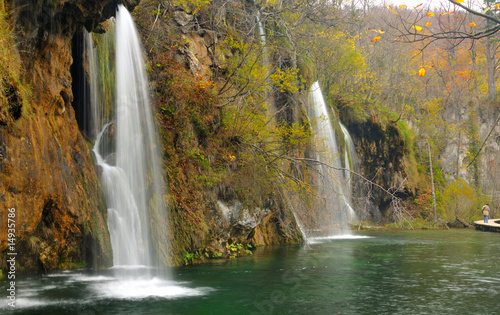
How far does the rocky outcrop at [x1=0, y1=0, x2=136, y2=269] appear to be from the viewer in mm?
8836

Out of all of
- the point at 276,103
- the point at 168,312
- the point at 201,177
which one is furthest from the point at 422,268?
the point at 276,103

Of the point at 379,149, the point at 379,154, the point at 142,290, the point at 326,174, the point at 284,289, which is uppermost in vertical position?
the point at 379,149

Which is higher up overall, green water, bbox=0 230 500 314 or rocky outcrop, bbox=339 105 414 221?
rocky outcrop, bbox=339 105 414 221

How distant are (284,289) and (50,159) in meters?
5.90

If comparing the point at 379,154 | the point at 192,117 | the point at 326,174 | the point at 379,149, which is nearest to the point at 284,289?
the point at 192,117

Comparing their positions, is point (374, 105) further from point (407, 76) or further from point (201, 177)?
point (201, 177)

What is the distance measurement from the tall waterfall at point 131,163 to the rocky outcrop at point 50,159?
500 millimetres

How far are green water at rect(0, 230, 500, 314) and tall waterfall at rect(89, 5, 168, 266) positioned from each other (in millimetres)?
1170

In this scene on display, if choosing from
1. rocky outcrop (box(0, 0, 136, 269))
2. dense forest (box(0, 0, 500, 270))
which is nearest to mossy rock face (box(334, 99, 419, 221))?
dense forest (box(0, 0, 500, 270))

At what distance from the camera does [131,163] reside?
1262cm

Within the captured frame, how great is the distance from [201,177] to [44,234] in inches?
227

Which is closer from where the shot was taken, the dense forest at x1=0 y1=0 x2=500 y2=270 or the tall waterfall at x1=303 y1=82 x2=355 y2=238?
the dense forest at x1=0 y1=0 x2=500 y2=270

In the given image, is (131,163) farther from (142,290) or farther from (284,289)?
(284,289)

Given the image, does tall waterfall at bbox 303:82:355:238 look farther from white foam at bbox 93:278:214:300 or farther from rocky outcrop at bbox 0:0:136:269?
rocky outcrop at bbox 0:0:136:269
